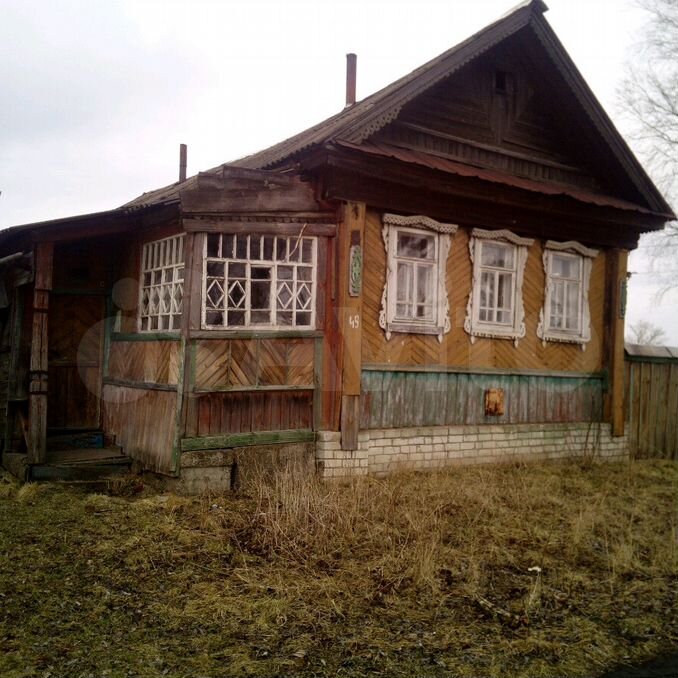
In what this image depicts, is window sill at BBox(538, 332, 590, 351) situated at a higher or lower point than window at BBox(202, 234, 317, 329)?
lower

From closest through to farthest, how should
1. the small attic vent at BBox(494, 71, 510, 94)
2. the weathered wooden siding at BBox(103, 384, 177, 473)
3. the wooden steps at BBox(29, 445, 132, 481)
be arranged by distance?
the weathered wooden siding at BBox(103, 384, 177, 473) → the wooden steps at BBox(29, 445, 132, 481) → the small attic vent at BBox(494, 71, 510, 94)

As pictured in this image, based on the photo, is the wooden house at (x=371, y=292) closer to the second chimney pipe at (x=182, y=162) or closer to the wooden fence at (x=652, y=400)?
the wooden fence at (x=652, y=400)

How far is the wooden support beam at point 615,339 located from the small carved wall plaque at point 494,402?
8.27ft

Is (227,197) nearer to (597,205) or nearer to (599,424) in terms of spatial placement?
(597,205)

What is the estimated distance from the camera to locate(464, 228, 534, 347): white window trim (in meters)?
9.92

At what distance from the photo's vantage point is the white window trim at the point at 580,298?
1077 centimetres

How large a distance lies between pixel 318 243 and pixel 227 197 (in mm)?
1278

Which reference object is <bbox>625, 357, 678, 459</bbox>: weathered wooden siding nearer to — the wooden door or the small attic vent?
the small attic vent

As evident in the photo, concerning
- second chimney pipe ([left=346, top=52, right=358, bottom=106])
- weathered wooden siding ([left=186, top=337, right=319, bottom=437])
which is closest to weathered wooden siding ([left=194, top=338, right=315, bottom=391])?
weathered wooden siding ([left=186, top=337, right=319, bottom=437])

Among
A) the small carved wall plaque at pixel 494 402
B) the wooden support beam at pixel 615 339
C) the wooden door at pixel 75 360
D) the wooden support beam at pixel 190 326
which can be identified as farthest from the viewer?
the wooden support beam at pixel 615 339

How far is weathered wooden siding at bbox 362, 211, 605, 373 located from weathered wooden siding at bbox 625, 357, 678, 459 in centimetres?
93

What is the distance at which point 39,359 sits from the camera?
8227 millimetres

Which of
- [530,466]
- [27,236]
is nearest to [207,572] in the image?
[27,236]

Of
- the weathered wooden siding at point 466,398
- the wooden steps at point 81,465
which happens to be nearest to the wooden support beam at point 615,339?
the weathered wooden siding at point 466,398
